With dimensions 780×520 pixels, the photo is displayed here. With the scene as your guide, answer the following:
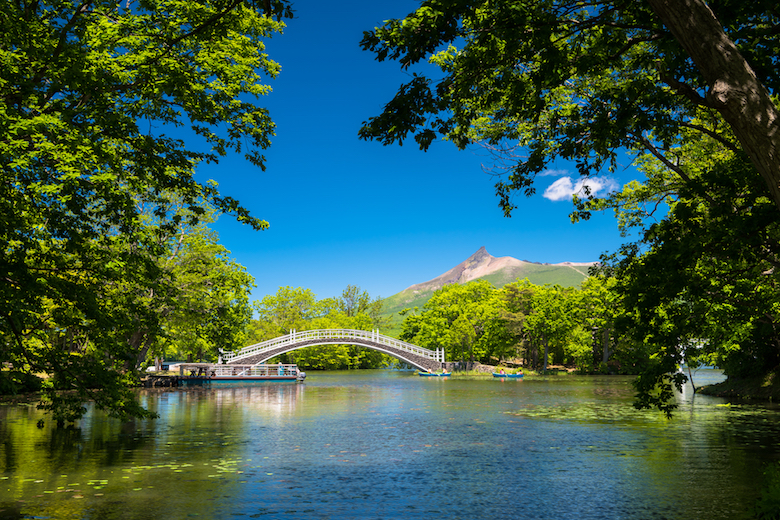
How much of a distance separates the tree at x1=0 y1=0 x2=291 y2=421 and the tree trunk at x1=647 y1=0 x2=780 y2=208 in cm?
517

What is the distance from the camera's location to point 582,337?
2286 inches

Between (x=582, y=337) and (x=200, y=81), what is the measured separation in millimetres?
53319

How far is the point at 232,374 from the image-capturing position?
47656 millimetres

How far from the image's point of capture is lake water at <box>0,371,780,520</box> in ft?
25.4

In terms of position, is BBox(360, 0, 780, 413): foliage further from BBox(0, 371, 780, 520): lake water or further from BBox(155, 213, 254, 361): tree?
BBox(155, 213, 254, 361): tree

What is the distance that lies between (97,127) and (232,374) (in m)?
40.9

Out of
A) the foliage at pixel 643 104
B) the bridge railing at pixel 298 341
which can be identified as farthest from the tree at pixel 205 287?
the foliage at pixel 643 104

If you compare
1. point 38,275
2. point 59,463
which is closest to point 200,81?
point 38,275

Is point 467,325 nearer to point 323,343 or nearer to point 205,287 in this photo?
point 323,343

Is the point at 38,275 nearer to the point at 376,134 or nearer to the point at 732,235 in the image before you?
the point at 376,134

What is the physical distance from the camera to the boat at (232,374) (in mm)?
44219

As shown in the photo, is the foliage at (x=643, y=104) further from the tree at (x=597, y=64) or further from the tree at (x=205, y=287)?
the tree at (x=205, y=287)

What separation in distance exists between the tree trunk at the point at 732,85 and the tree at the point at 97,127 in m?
5.17

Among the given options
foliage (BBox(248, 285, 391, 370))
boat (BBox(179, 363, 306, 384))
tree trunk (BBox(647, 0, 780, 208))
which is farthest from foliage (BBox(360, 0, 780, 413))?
foliage (BBox(248, 285, 391, 370))
